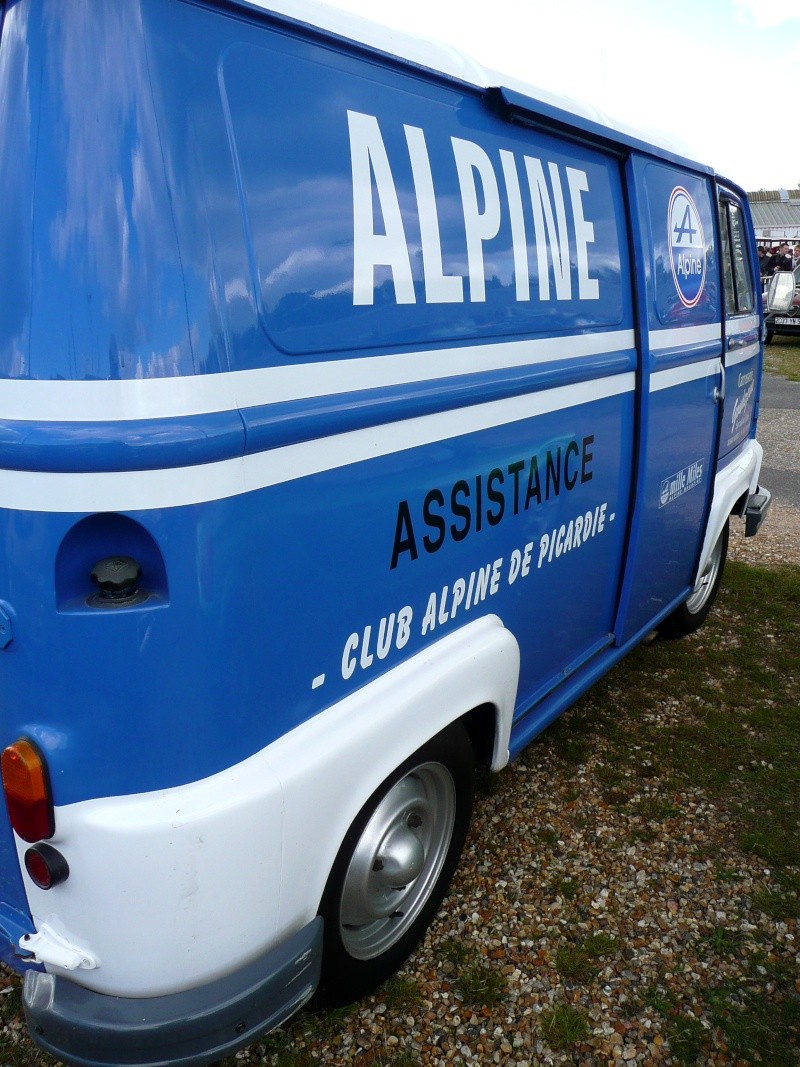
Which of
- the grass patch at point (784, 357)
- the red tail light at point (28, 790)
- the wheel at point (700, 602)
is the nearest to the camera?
the red tail light at point (28, 790)

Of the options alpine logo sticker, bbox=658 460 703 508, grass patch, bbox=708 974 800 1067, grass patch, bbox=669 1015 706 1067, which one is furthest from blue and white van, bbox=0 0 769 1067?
alpine logo sticker, bbox=658 460 703 508

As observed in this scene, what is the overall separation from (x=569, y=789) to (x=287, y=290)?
7.85 feet

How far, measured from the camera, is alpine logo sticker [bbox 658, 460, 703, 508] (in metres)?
3.34

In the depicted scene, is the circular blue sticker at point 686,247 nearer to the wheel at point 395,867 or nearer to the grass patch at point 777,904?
the wheel at point 395,867

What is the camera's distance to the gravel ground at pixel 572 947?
217cm

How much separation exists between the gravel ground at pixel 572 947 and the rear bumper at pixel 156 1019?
0.59m

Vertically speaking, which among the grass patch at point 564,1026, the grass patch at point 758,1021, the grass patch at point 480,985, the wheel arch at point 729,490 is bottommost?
the grass patch at point 758,1021

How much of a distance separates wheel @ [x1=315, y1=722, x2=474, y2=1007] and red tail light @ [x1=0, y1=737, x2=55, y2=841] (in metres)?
0.72

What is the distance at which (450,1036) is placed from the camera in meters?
2.19

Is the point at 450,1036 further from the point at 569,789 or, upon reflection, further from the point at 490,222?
the point at 490,222

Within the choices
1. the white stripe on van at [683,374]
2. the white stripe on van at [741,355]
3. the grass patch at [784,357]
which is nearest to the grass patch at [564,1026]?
the white stripe on van at [683,374]

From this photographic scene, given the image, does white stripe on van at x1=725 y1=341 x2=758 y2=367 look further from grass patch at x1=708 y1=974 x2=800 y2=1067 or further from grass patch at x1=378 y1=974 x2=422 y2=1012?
grass patch at x1=378 y1=974 x2=422 y2=1012

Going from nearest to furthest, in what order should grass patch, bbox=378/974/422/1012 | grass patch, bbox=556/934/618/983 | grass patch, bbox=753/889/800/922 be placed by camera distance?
grass patch, bbox=378/974/422/1012
grass patch, bbox=556/934/618/983
grass patch, bbox=753/889/800/922

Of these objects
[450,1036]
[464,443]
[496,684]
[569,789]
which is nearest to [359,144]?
[464,443]
